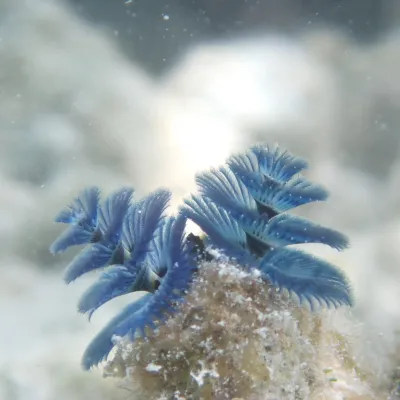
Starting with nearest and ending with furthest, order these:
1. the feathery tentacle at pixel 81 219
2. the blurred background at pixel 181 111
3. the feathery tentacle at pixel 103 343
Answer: the feathery tentacle at pixel 103 343 → the feathery tentacle at pixel 81 219 → the blurred background at pixel 181 111

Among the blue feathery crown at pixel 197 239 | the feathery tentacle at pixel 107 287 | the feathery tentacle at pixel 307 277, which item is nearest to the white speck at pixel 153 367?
the blue feathery crown at pixel 197 239

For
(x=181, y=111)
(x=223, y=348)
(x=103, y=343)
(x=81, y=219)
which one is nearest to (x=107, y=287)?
(x=103, y=343)

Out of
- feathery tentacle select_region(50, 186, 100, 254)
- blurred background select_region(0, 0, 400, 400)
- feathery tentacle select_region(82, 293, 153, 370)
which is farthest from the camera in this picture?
blurred background select_region(0, 0, 400, 400)

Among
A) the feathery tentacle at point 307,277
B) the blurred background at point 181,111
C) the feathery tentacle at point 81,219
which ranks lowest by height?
the feathery tentacle at point 307,277

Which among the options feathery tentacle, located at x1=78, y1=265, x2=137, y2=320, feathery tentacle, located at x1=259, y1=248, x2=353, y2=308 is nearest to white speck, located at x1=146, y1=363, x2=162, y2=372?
feathery tentacle, located at x1=78, y1=265, x2=137, y2=320

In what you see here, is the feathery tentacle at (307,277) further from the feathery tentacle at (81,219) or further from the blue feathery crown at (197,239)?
the feathery tentacle at (81,219)

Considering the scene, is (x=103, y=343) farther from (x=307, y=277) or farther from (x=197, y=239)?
(x=307, y=277)

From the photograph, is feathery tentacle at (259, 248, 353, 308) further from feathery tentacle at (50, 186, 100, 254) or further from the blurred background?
the blurred background

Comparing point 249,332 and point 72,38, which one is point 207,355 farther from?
point 72,38
